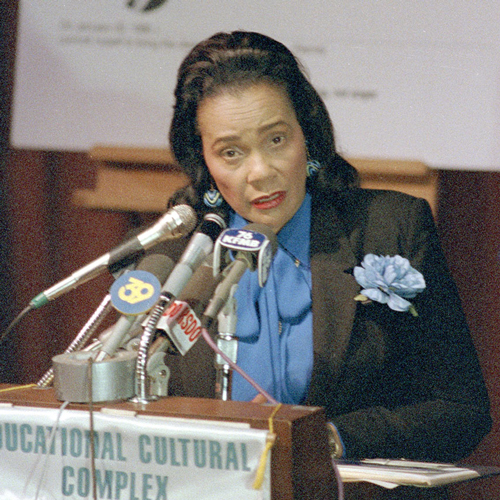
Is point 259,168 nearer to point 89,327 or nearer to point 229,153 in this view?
point 229,153

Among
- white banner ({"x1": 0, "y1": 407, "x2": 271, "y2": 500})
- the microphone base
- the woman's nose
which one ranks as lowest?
white banner ({"x1": 0, "y1": 407, "x2": 271, "y2": 500})

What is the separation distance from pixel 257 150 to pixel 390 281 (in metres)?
0.42

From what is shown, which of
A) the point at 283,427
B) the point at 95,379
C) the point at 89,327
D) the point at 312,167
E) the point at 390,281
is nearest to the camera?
the point at 283,427

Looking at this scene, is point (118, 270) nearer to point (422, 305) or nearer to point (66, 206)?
point (422, 305)

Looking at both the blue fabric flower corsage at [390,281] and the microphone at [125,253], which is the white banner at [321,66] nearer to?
the blue fabric flower corsage at [390,281]

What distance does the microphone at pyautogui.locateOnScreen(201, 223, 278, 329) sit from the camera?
3.53 feet

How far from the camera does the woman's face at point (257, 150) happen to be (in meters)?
1.65

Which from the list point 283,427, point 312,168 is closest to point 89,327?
point 283,427

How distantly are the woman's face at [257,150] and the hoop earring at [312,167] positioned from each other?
0.32 ft

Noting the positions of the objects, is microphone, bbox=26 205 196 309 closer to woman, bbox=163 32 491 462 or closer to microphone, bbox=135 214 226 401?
microphone, bbox=135 214 226 401

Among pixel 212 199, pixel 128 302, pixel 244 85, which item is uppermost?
pixel 244 85

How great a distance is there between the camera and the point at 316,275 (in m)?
1.67

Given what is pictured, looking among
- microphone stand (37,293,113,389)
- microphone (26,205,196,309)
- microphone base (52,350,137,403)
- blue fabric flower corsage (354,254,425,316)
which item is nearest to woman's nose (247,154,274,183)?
blue fabric flower corsage (354,254,425,316)

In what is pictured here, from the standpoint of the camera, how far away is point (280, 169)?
165cm
